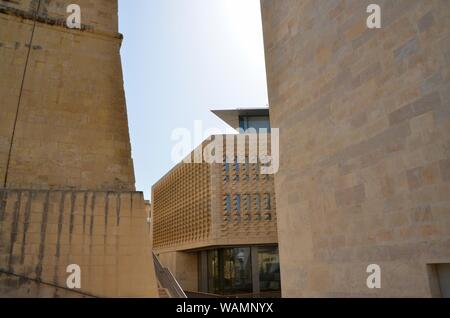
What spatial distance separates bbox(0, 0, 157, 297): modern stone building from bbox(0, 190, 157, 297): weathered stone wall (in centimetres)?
2

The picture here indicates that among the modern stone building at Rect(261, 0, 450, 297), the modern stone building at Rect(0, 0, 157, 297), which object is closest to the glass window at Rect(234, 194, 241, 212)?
the modern stone building at Rect(261, 0, 450, 297)

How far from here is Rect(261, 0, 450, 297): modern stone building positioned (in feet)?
16.5

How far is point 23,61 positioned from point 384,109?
296 inches

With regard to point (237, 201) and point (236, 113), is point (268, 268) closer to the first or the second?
point (237, 201)

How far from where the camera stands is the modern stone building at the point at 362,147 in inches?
197

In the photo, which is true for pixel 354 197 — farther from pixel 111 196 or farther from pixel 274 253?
pixel 274 253

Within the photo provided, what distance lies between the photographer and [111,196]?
22.8ft

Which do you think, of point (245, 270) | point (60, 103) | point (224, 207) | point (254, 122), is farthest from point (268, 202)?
point (60, 103)

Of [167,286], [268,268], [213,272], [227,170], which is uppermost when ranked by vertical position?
[227,170]

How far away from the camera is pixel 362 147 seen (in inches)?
243

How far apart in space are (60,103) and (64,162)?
1.41m

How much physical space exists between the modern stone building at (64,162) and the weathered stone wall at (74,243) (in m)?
0.02

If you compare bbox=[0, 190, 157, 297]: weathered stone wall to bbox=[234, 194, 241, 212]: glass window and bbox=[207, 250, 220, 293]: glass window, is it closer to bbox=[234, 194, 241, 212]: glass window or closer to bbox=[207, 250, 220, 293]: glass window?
bbox=[234, 194, 241, 212]: glass window
